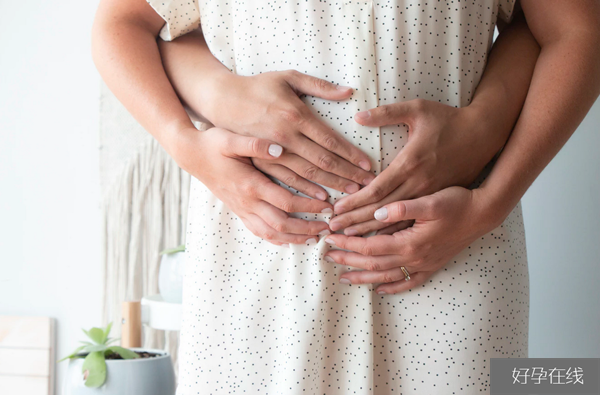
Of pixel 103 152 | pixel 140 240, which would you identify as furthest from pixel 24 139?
pixel 140 240

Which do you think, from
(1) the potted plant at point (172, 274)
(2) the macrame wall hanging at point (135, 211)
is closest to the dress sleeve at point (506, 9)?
(1) the potted plant at point (172, 274)

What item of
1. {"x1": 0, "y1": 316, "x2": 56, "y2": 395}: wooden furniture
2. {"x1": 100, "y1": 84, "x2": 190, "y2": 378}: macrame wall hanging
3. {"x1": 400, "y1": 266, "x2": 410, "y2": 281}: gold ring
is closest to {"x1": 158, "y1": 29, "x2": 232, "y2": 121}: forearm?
{"x1": 400, "y1": 266, "x2": 410, "y2": 281}: gold ring

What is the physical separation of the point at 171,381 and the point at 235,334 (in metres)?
0.60

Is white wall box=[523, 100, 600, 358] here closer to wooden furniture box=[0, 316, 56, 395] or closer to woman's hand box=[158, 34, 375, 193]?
woman's hand box=[158, 34, 375, 193]

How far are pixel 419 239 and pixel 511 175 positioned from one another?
12 centimetres

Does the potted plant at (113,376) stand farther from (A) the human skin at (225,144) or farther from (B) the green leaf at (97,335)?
(A) the human skin at (225,144)

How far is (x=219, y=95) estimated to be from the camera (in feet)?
1.72

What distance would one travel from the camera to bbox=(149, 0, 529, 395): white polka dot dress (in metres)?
0.51

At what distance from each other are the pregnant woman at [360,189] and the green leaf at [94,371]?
498 mm

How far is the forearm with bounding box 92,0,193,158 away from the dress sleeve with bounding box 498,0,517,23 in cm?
40

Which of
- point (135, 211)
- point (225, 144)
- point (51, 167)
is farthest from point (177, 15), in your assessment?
point (51, 167)

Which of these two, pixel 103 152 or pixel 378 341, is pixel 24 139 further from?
pixel 378 341

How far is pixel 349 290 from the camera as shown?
52cm

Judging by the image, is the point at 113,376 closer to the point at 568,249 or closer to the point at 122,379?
the point at 122,379
